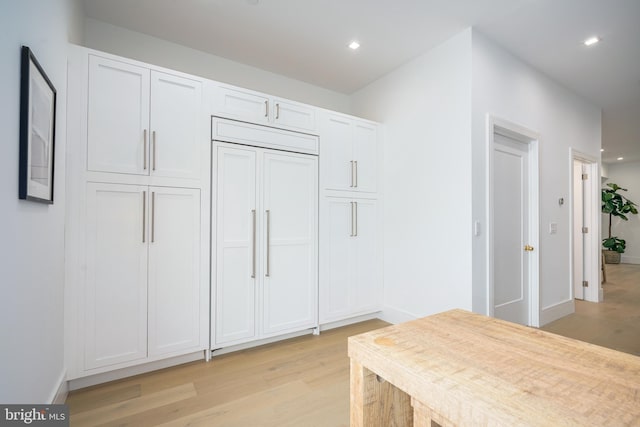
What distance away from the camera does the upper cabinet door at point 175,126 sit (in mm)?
2188

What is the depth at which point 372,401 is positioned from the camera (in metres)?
0.99

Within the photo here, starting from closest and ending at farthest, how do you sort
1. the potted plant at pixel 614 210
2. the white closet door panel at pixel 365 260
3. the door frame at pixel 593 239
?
the white closet door panel at pixel 365 260, the door frame at pixel 593 239, the potted plant at pixel 614 210

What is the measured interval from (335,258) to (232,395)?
157cm

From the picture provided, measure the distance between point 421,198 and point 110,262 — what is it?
9.16 feet

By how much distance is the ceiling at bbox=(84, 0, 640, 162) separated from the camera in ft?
7.77

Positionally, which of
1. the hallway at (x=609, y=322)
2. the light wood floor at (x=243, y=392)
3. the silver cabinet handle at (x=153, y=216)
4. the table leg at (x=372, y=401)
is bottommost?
the hallway at (x=609, y=322)

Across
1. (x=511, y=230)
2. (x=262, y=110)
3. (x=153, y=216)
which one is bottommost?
(x=511, y=230)

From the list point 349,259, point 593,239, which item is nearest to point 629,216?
point 593,239

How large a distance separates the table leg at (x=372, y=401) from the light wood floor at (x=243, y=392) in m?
0.82

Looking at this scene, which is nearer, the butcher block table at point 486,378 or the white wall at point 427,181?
the butcher block table at point 486,378

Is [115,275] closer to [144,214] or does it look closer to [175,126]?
[144,214]

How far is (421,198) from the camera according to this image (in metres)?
3.05

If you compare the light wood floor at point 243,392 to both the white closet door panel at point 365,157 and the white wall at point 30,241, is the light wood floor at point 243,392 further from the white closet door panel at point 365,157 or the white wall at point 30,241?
the white closet door panel at point 365,157

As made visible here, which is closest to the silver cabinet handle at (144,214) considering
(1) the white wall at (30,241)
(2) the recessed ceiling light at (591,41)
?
(1) the white wall at (30,241)
